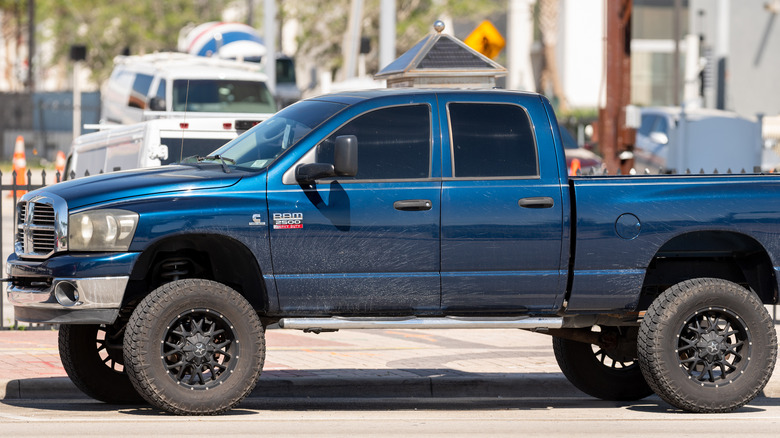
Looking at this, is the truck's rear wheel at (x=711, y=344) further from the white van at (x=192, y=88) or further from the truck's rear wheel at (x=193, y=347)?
the white van at (x=192, y=88)

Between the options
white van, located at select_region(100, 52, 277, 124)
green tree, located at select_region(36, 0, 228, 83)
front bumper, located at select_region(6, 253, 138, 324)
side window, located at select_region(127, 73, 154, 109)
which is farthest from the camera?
green tree, located at select_region(36, 0, 228, 83)

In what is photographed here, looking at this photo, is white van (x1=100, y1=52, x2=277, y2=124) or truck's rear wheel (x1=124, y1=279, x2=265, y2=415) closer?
truck's rear wheel (x1=124, y1=279, x2=265, y2=415)

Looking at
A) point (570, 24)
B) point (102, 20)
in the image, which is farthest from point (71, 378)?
point (570, 24)

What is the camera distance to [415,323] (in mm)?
8633

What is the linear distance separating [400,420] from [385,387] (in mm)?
1008

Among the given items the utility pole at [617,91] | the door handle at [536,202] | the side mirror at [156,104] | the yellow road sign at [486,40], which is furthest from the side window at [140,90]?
the door handle at [536,202]

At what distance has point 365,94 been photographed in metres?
8.92

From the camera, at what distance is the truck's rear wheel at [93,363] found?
9141mm

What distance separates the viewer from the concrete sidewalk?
31.6 ft

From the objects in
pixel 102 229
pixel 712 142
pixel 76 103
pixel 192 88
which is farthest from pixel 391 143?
pixel 76 103

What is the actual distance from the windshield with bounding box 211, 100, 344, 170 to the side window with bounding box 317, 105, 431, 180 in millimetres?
174

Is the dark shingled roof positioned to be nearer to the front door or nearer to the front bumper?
the front door

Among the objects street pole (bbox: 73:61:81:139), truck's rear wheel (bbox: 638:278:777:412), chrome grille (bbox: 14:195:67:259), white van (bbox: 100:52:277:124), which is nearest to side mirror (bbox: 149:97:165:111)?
white van (bbox: 100:52:277:124)

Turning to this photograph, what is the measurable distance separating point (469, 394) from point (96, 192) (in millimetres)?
3119
